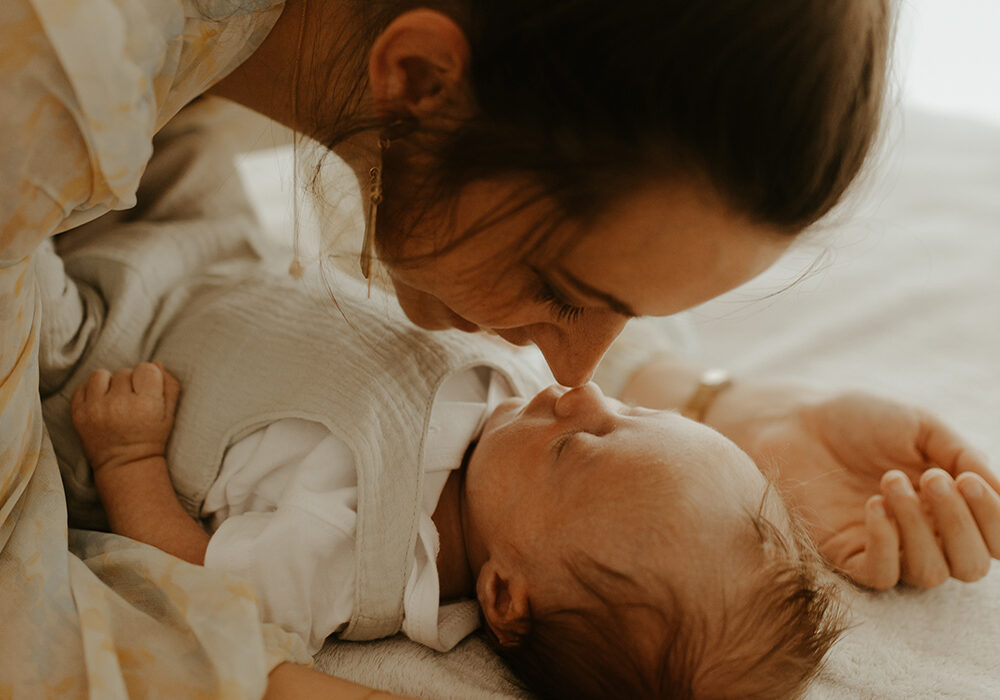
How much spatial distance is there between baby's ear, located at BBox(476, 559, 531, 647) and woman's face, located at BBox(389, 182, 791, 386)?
23 centimetres

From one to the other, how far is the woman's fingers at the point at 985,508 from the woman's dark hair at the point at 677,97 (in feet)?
1.56

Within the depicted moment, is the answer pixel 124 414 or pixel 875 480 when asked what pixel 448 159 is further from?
pixel 875 480

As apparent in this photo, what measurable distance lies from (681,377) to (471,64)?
78 centimetres

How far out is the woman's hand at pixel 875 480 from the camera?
3.23ft

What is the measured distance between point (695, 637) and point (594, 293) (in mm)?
330

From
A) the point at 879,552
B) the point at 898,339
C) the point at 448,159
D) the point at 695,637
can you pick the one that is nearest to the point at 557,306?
the point at 448,159

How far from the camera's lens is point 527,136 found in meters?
0.65

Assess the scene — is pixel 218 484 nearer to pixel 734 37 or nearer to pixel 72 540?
pixel 72 540

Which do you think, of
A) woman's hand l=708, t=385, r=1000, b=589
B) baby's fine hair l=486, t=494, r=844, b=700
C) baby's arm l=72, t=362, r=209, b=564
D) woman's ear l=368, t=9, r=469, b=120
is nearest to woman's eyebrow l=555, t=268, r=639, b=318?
woman's ear l=368, t=9, r=469, b=120

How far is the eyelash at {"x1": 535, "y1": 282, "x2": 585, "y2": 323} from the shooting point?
752 millimetres

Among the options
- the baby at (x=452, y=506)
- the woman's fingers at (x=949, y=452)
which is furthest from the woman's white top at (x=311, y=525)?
the woman's fingers at (x=949, y=452)

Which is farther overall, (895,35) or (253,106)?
(253,106)

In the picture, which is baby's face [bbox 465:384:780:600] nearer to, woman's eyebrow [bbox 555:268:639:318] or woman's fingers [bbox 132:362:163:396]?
woman's eyebrow [bbox 555:268:639:318]

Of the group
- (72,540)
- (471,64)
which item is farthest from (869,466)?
(72,540)
